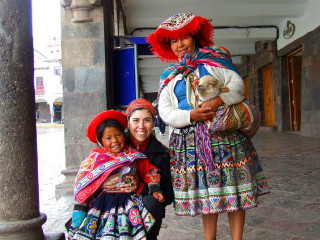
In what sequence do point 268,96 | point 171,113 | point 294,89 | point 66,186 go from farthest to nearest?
point 268,96, point 294,89, point 66,186, point 171,113

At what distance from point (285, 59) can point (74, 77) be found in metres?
8.31

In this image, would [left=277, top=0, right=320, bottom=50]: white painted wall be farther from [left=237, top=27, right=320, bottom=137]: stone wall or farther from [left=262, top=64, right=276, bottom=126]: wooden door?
[left=262, top=64, right=276, bottom=126]: wooden door

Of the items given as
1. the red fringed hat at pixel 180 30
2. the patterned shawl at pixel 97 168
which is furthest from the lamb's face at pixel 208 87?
the patterned shawl at pixel 97 168

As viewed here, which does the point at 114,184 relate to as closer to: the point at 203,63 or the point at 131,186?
the point at 131,186

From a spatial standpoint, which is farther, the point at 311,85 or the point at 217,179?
the point at 311,85

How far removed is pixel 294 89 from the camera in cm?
1052

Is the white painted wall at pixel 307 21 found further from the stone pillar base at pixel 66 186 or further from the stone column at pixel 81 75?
the stone pillar base at pixel 66 186

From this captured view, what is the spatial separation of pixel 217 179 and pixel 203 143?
0.71ft

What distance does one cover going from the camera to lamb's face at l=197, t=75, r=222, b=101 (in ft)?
6.06

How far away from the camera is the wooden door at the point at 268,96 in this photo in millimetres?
12227

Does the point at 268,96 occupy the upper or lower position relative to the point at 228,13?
lower

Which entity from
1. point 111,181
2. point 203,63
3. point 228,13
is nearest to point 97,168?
point 111,181

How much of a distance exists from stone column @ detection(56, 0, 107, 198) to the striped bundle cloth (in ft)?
A: 8.74

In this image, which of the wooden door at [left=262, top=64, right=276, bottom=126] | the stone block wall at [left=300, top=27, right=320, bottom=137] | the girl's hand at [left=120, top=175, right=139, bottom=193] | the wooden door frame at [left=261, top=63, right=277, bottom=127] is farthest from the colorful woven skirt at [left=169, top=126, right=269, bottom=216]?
the wooden door at [left=262, top=64, right=276, bottom=126]
